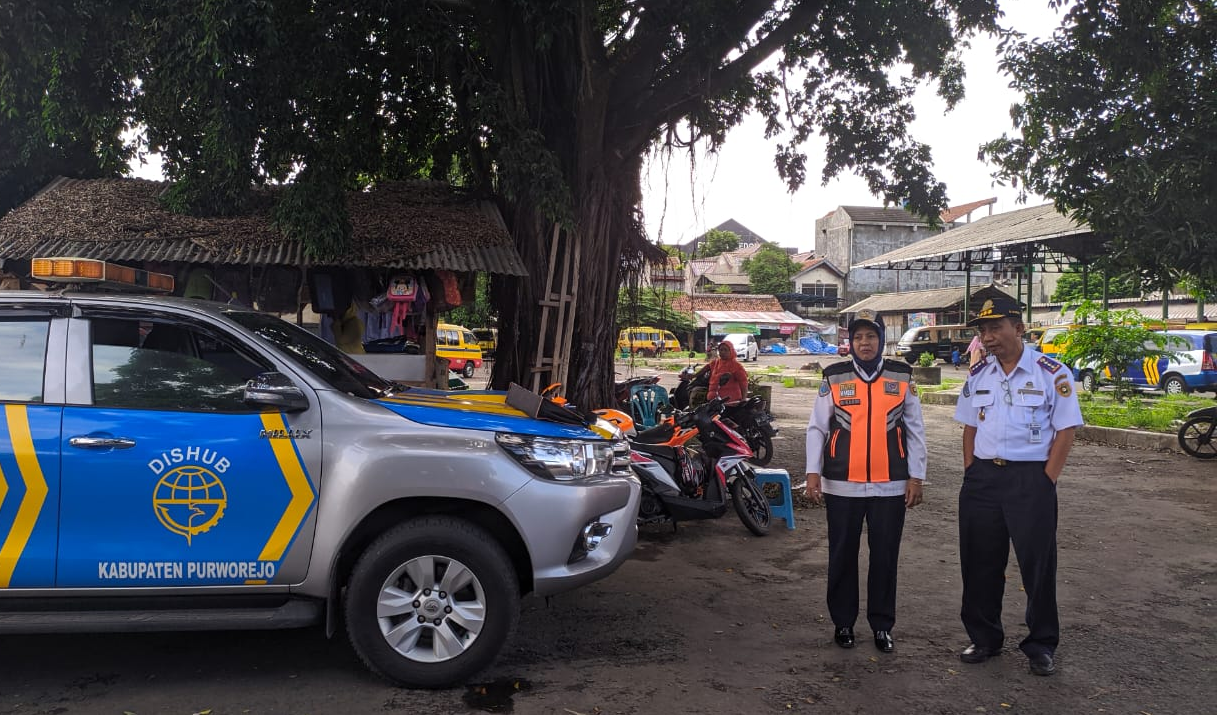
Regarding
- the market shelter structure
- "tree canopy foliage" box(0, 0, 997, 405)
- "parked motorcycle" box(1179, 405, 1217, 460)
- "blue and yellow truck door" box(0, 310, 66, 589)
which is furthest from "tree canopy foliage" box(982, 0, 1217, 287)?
the market shelter structure

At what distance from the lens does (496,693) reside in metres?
3.91

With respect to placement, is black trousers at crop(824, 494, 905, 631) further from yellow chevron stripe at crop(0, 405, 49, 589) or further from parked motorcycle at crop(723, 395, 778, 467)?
parked motorcycle at crop(723, 395, 778, 467)

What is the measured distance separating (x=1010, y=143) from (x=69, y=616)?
11.2 metres

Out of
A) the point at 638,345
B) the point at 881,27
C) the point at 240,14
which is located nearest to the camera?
the point at 240,14

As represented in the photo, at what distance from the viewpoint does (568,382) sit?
10656 millimetres

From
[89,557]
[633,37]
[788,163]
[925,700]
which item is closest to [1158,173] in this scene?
[788,163]

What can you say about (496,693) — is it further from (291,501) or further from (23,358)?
(23,358)

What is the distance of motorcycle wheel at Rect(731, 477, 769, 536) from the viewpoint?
7.22 m

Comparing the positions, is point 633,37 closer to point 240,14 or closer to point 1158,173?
point 240,14

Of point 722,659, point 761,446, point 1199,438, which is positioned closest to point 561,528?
point 722,659

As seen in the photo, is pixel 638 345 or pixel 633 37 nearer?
pixel 633 37

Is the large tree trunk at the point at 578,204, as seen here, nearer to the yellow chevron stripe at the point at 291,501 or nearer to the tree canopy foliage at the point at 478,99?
the tree canopy foliage at the point at 478,99

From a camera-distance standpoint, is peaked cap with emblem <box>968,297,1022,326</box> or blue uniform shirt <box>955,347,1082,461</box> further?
peaked cap with emblem <box>968,297,1022,326</box>

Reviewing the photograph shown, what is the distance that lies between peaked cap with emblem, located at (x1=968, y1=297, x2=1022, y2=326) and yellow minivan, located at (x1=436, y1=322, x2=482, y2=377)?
23.7m
